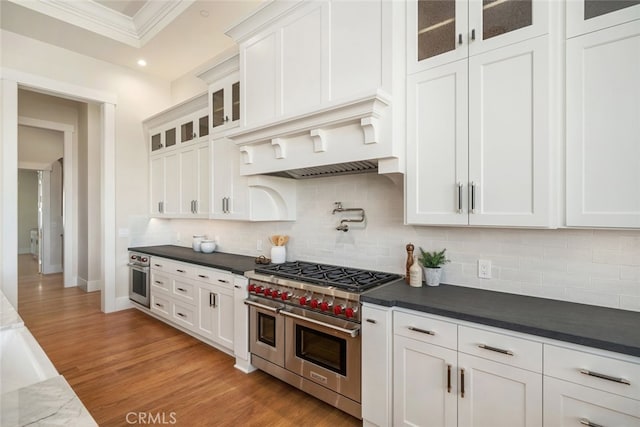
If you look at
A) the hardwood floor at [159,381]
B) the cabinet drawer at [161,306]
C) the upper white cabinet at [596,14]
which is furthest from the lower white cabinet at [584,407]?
the cabinet drawer at [161,306]

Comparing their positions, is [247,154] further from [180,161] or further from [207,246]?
[180,161]

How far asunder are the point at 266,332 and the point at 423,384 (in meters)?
1.36

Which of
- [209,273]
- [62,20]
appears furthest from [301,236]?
[62,20]

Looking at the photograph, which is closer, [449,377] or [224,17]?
[449,377]

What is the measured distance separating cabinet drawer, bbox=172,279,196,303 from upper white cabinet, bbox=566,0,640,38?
3.68 metres

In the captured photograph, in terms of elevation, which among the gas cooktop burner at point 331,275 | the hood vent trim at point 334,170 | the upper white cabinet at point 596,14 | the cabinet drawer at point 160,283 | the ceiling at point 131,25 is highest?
the ceiling at point 131,25

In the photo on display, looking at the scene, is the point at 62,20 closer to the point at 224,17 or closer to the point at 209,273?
the point at 224,17

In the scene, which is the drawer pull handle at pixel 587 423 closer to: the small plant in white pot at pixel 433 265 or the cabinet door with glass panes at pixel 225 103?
the small plant in white pot at pixel 433 265

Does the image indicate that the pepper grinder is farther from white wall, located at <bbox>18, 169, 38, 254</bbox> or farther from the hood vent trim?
white wall, located at <bbox>18, 169, 38, 254</bbox>

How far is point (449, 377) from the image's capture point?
1.72 m

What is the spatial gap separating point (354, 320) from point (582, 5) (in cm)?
210

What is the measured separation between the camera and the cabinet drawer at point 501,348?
1.48 m

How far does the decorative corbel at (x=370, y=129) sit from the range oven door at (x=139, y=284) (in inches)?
141

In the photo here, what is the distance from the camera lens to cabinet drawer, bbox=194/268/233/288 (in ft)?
9.96
